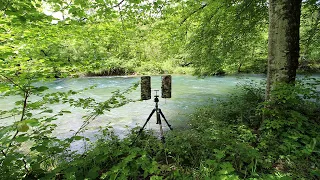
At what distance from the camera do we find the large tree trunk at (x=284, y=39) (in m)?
2.91

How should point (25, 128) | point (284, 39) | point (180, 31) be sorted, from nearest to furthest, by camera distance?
point (25, 128)
point (284, 39)
point (180, 31)

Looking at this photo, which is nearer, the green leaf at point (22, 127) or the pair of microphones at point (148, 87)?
the green leaf at point (22, 127)

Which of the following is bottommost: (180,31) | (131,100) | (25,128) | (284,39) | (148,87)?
(131,100)

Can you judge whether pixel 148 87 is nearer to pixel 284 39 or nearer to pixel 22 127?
pixel 22 127

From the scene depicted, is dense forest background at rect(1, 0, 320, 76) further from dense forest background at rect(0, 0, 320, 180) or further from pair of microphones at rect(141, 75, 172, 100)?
pair of microphones at rect(141, 75, 172, 100)

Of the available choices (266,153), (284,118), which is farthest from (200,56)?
(266,153)

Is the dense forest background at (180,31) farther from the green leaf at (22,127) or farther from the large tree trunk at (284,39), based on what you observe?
the green leaf at (22,127)

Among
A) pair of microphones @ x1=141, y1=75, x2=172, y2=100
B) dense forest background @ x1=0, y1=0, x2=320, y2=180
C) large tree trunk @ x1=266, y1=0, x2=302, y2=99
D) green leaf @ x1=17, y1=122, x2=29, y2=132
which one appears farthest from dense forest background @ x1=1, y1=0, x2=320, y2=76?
green leaf @ x1=17, y1=122, x2=29, y2=132

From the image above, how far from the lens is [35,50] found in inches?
141

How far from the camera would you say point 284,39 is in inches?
116

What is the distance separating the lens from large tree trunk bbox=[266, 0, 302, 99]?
9.56 feet

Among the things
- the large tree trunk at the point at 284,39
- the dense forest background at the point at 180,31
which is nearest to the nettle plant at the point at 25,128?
the dense forest background at the point at 180,31

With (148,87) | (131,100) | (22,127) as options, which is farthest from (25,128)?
(148,87)

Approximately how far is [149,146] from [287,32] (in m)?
2.89
